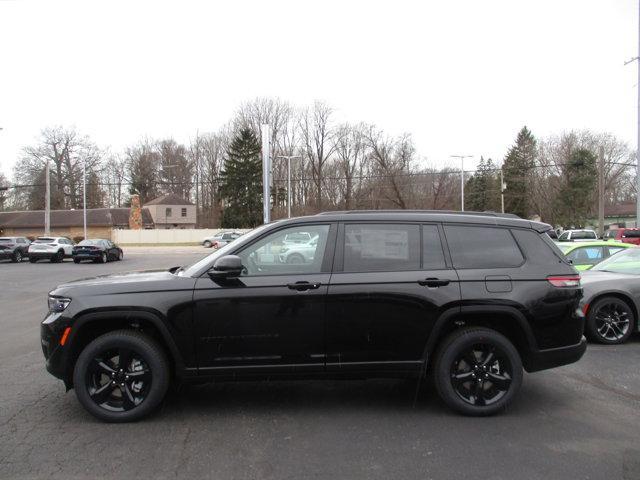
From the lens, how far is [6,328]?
29.5 ft

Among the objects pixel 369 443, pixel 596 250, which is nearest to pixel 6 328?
pixel 369 443

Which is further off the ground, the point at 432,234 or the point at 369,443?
the point at 432,234

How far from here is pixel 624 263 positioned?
26.8 feet

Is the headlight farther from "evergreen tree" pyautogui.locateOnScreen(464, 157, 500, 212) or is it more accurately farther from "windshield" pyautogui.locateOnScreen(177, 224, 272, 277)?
"evergreen tree" pyautogui.locateOnScreen(464, 157, 500, 212)

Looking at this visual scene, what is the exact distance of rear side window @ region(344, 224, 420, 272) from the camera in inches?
178

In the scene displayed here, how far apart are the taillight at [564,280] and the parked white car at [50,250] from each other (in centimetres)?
3104

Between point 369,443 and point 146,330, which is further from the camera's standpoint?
point 146,330

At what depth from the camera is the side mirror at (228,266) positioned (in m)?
4.20

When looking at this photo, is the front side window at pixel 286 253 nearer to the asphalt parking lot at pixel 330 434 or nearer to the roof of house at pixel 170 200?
the asphalt parking lot at pixel 330 434

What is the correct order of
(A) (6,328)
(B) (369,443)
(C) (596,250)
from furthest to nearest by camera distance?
1. (C) (596,250)
2. (A) (6,328)
3. (B) (369,443)

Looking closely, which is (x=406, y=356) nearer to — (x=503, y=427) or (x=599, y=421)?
(x=503, y=427)

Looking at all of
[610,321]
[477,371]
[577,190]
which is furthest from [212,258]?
[577,190]

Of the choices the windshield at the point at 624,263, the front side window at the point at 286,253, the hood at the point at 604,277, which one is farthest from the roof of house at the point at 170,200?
the front side window at the point at 286,253

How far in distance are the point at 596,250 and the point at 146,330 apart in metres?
10.5
